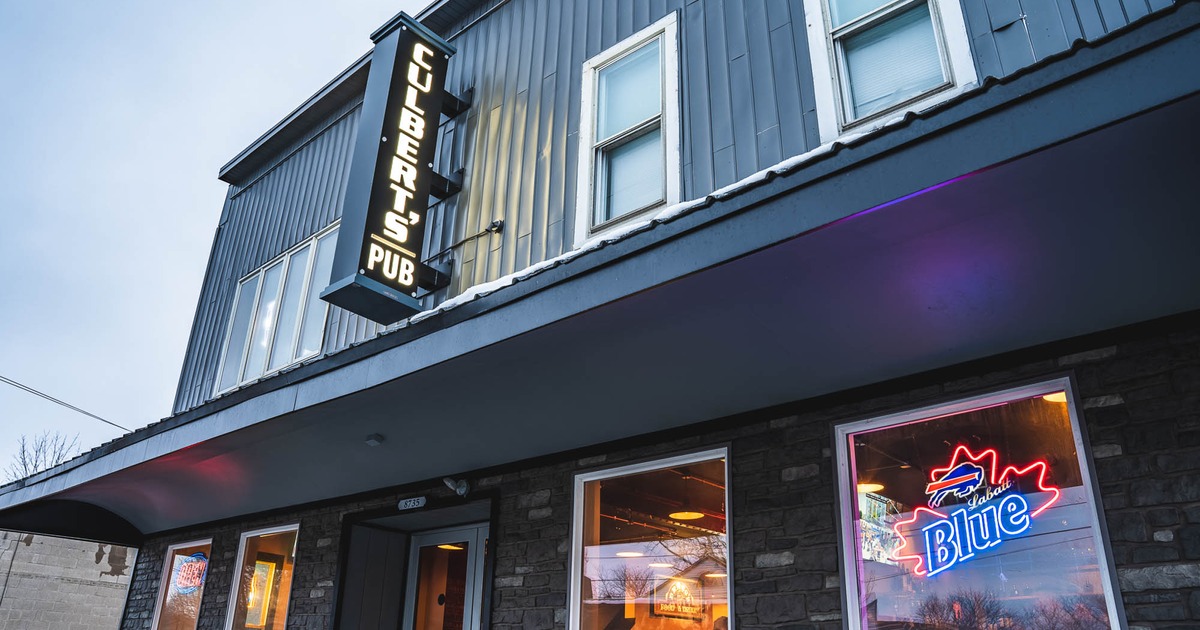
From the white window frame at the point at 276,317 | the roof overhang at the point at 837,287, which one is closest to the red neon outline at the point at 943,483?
the roof overhang at the point at 837,287

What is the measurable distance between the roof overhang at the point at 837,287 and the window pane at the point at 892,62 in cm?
158

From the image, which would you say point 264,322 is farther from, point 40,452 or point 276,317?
point 40,452

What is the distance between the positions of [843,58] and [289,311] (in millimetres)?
6205

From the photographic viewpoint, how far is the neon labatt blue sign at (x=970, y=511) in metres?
3.79

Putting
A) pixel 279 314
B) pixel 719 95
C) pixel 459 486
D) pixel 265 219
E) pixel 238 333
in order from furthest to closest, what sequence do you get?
pixel 265 219 < pixel 238 333 < pixel 279 314 < pixel 459 486 < pixel 719 95

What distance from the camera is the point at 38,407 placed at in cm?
4481

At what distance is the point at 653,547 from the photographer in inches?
205

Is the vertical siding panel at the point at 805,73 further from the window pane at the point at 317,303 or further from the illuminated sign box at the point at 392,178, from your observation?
the window pane at the point at 317,303

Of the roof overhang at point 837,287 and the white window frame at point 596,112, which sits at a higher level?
the white window frame at point 596,112

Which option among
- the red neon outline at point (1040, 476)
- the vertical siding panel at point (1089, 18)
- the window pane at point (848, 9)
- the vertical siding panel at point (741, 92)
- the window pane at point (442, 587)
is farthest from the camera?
the window pane at point (442, 587)

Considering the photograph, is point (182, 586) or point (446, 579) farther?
point (182, 586)

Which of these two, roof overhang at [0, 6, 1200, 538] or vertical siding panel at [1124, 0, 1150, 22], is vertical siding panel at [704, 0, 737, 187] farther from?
vertical siding panel at [1124, 0, 1150, 22]

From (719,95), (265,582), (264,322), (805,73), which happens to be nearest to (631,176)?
(719,95)

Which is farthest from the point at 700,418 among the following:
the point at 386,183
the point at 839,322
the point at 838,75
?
the point at 386,183
